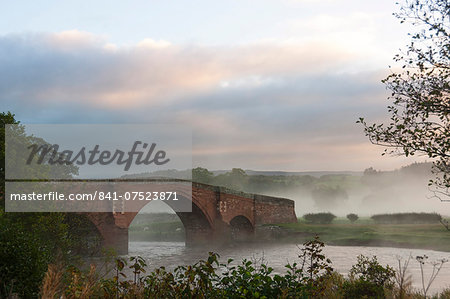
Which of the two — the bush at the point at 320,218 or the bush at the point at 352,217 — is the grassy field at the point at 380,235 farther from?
the bush at the point at 352,217

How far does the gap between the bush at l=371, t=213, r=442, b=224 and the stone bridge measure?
9568mm

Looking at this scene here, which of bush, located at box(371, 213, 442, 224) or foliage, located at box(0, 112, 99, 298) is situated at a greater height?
foliage, located at box(0, 112, 99, 298)

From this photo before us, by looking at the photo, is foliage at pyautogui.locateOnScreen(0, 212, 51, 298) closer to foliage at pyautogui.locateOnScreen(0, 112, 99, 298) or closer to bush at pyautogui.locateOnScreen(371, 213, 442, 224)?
foliage at pyautogui.locateOnScreen(0, 112, 99, 298)

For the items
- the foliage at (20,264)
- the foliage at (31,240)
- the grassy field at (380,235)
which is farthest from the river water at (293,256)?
the foliage at (20,264)

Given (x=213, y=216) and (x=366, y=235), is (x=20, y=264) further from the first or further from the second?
(x=366, y=235)

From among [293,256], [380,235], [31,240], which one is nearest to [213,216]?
[293,256]

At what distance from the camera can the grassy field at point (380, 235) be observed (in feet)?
106

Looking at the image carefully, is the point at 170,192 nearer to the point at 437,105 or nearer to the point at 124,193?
the point at 124,193

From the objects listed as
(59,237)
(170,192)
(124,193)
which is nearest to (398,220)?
(170,192)

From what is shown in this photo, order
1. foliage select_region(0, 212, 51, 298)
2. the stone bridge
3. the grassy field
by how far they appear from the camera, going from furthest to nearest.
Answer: the grassy field < the stone bridge < foliage select_region(0, 212, 51, 298)

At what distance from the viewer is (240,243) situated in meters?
41.6

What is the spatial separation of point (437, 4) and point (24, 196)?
17596 millimetres

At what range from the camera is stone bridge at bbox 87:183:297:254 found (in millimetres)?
29406


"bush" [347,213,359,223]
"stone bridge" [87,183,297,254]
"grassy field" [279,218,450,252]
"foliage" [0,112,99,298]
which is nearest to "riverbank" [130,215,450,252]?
"grassy field" [279,218,450,252]
